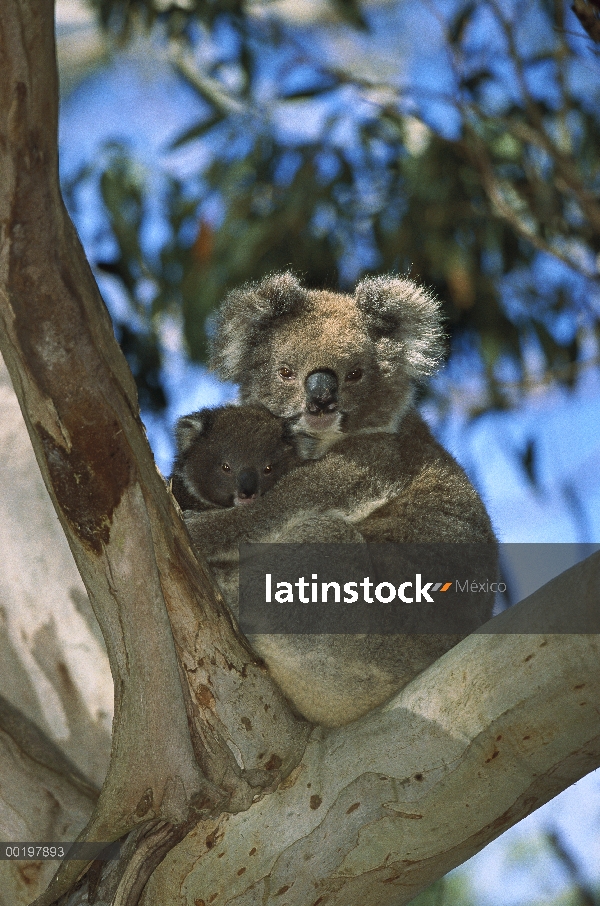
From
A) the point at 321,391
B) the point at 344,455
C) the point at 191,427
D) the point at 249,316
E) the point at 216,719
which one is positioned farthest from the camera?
the point at 249,316

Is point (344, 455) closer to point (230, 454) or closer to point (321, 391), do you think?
point (321, 391)

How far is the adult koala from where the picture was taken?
2.29 meters

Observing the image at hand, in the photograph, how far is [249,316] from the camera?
3.06 metres

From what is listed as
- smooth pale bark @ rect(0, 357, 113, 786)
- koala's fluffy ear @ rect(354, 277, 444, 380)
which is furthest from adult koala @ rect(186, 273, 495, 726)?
smooth pale bark @ rect(0, 357, 113, 786)

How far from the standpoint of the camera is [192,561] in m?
2.05

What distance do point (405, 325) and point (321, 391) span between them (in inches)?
15.8

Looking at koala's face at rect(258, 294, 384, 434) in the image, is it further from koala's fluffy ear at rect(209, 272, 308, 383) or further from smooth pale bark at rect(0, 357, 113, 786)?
smooth pale bark at rect(0, 357, 113, 786)

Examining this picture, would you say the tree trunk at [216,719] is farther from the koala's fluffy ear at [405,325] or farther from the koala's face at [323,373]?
the koala's fluffy ear at [405,325]

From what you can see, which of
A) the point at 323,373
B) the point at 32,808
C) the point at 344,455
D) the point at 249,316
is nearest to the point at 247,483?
the point at 344,455

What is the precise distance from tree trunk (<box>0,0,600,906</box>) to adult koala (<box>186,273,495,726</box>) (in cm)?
12

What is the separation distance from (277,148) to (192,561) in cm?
393

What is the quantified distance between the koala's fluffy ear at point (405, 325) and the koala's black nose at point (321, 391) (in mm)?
254

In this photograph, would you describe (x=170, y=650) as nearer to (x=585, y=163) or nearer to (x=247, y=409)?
(x=247, y=409)

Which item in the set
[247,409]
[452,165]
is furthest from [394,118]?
[247,409]
